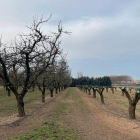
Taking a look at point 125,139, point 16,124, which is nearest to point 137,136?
point 125,139

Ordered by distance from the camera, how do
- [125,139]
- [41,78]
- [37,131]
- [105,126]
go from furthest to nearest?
1. [41,78]
2. [105,126]
3. [37,131]
4. [125,139]

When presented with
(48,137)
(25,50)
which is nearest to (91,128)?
(48,137)

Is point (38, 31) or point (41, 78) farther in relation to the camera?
Result: point (41, 78)

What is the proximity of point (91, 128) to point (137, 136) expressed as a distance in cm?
190

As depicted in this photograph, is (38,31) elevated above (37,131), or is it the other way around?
(38,31)

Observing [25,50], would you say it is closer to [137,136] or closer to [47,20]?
Answer: [47,20]

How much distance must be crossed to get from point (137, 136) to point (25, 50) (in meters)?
6.93

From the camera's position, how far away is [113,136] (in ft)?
16.9

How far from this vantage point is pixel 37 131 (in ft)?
18.2

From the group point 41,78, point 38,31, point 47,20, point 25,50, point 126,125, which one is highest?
point 47,20

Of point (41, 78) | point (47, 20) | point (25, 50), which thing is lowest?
point (41, 78)

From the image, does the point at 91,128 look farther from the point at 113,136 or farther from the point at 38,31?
the point at 38,31

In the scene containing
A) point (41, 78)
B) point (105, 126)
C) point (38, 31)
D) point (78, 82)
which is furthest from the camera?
point (78, 82)

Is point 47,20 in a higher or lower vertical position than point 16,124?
higher
